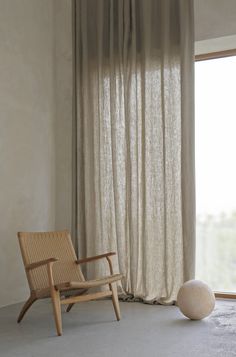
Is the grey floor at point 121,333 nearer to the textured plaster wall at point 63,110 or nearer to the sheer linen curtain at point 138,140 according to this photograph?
the sheer linen curtain at point 138,140

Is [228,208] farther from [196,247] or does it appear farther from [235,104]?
[235,104]

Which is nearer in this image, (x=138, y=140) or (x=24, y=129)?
(x=138, y=140)

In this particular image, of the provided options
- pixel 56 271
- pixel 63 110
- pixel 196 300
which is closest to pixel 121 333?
pixel 196 300

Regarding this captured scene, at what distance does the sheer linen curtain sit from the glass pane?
464 millimetres

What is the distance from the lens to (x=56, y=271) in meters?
4.42

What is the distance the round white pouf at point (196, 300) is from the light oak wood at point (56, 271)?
0.50 m

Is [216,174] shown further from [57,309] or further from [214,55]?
[57,309]

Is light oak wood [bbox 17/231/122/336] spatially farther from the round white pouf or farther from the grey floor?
the round white pouf

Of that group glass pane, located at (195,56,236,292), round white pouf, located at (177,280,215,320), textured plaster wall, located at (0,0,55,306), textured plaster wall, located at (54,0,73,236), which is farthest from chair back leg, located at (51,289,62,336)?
glass pane, located at (195,56,236,292)

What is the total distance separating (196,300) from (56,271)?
3.88ft

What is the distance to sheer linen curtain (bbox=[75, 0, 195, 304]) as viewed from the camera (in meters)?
4.77

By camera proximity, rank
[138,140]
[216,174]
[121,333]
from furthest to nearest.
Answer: [216,174] → [138,140] → [121,333]

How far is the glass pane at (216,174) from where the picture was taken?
5.04 meters

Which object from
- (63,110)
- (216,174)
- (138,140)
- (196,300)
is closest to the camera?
(196,300)
